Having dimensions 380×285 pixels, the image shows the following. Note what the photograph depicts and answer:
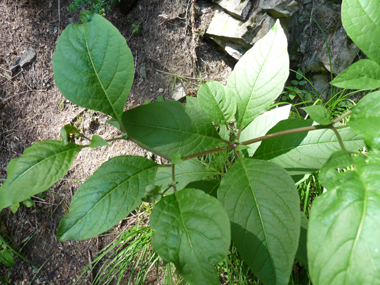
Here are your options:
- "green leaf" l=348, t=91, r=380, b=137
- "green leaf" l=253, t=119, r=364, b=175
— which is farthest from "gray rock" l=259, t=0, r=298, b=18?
"green leaf" l=348, t=91, r=380, b=137

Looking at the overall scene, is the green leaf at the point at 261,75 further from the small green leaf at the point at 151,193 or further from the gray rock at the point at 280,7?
the gray rock at the point at 280,7

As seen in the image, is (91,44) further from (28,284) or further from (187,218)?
(28,284)

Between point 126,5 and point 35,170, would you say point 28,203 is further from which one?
point 126,5

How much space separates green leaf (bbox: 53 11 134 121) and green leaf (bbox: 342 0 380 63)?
25.4 inches

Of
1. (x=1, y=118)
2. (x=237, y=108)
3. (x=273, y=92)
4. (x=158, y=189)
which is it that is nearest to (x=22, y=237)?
(x=1, y=118)

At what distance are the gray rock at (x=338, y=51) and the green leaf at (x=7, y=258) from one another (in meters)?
3.20

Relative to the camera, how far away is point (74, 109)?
2307 millimetres

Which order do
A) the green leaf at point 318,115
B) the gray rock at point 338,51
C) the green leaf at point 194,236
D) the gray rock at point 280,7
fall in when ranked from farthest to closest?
the gray rock at point 338,51, the gray rock at point 280,7, the green leaf at point 318,115, the green leaf at point 194,236

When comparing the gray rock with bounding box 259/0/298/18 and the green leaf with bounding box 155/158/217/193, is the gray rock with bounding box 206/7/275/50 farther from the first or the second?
the green leaf with bounding box 155/158/217/193

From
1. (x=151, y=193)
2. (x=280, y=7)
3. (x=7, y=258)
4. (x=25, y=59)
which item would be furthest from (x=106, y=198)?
(x=25, y=59)

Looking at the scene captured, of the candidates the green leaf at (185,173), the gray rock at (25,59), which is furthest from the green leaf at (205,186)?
the gray rock at (25,59)

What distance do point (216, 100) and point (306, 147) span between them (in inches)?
15.8

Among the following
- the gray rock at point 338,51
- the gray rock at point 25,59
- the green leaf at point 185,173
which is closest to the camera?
the green leaf at point 185,173

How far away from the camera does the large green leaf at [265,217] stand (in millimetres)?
698
